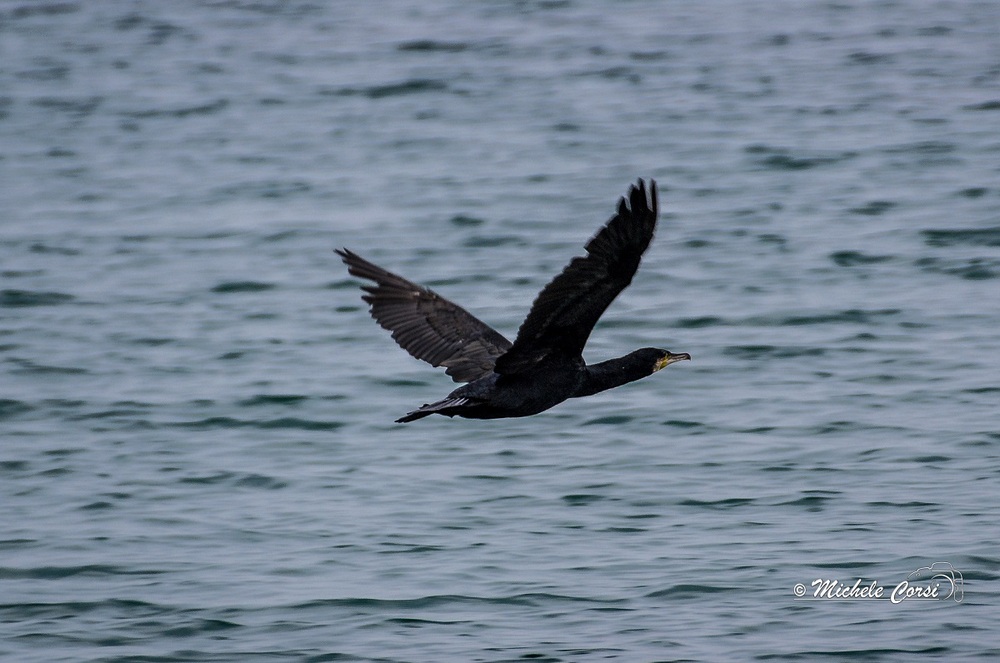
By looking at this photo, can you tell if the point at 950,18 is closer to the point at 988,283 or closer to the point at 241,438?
the point at 988,283

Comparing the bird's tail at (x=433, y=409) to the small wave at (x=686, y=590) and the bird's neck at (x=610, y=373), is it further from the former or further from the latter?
the small wave at (x=686, y=590)

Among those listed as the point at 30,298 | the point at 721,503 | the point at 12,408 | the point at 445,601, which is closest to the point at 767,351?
the point at 721,503

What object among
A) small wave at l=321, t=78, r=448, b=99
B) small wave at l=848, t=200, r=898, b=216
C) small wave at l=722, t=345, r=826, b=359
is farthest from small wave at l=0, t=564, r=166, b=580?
small wave at l=321, t=78, r=448, b=99

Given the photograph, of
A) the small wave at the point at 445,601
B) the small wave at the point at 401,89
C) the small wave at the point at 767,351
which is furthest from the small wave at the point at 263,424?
the small wave at the point at 401,89

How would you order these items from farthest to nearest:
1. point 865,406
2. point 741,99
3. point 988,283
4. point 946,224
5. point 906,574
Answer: point 741,99
point 946,224
point 988,283
point 865,406
point 906,574

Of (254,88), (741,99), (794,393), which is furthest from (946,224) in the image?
(254,88)

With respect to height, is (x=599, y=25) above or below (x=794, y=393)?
above

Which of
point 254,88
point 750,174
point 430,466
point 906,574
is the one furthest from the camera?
point 254,88

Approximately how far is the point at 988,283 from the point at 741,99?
682 centimetres

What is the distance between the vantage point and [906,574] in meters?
8.29

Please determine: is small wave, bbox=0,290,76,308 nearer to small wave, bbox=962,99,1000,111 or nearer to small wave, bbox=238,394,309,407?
small wave, bbox=238,394,309,407

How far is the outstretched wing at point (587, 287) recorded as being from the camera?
7016mm

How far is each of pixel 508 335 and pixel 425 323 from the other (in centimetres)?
289

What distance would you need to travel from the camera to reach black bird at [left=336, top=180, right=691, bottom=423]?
7.12m
